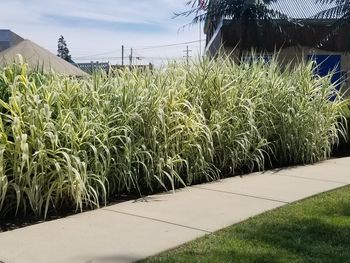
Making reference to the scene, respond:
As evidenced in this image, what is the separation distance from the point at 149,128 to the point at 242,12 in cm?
1078

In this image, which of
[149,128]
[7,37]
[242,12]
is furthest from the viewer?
[7,37]

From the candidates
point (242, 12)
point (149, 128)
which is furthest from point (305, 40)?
point (149, 128)

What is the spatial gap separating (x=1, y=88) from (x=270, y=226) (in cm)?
354

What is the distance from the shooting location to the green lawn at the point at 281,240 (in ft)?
15.1

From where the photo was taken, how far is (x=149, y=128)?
7340 millimetres

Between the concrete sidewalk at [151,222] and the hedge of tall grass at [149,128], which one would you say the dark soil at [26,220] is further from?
the concrete sidewalk at [151,222]

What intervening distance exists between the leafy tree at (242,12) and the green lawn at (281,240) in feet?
37.5

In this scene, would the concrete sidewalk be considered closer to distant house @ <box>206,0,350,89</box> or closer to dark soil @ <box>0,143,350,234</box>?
dark soil @ <box>0,143,350,234</box>

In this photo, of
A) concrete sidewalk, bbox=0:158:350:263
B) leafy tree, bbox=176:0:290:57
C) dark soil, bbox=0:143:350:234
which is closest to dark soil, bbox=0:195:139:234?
dark soil, bbox=0:143:350:234

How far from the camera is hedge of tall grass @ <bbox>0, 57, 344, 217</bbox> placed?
6.01 m

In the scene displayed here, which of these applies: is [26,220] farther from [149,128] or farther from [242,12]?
[242,12]

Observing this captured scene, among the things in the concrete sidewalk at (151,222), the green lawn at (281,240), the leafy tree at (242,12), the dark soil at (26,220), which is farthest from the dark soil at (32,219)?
the leafy tree at (242,12)

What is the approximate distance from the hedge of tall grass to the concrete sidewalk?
1.30ft

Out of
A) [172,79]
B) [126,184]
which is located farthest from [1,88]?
[172,79]
